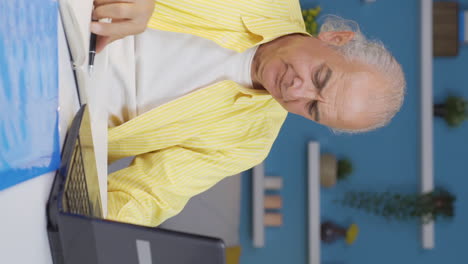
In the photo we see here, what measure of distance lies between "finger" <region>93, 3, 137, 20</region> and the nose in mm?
434

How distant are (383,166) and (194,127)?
4.88ft

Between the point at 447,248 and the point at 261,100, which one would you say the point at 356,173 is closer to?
the point at 447,248

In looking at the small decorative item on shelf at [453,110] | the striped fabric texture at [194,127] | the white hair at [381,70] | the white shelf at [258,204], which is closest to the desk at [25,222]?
the striped fabric texture at [194,127]

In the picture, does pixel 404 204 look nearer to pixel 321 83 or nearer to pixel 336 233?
pixel 336 233

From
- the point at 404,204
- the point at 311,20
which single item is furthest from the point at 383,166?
the point at 311,20

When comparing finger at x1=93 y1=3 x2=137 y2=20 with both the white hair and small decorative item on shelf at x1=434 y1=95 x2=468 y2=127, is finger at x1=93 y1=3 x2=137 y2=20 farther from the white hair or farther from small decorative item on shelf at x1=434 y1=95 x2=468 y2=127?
small decorative item on shelf at x1=434 y1=95 x2=468 y2=127

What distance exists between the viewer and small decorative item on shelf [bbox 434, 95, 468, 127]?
236cm

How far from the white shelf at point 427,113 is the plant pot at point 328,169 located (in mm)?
388

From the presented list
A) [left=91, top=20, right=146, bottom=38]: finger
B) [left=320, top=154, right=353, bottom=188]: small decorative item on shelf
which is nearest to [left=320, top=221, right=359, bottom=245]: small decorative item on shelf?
[left=320, top=154, right=353, bottom=188]: small decorative item on shelf

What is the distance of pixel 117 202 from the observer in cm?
119

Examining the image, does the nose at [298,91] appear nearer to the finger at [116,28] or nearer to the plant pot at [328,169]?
the finger at [116,28]

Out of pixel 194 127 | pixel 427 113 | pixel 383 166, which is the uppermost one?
pixel 194 127

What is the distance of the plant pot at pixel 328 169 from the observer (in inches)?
95.9

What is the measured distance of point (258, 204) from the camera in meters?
2.45
